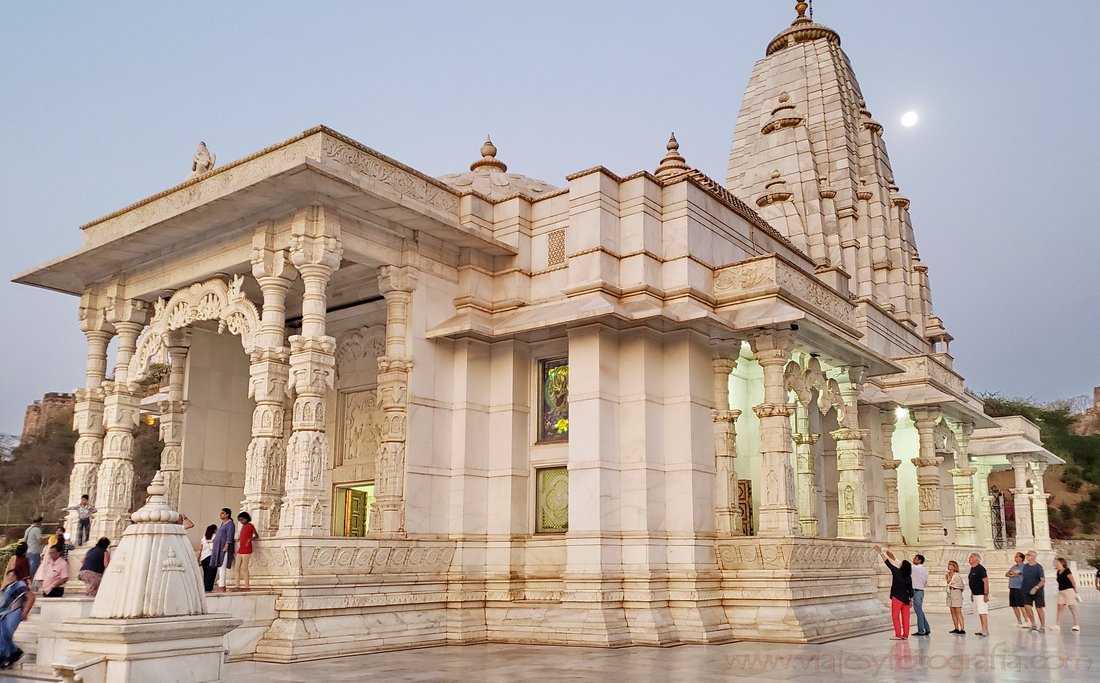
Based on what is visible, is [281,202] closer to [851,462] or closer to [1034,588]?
[851,462]

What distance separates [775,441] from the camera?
49.2 feet

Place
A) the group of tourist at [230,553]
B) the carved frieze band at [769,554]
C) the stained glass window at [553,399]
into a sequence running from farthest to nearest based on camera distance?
the stained glass window at [553,399]
the carved frieze band at [769,554]
the group of tourist at [230,553]

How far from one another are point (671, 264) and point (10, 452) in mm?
56079

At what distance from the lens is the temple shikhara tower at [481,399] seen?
13.4 meters

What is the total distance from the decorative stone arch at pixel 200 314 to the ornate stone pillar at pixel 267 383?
0.43 metres

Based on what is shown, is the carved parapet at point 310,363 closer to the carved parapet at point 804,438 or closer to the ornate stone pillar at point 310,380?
the ornate stone pillar at point 310,380

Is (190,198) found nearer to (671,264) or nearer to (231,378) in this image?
Result: (231,378)

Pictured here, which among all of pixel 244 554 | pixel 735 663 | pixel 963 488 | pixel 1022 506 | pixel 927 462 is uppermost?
pixel 927 462

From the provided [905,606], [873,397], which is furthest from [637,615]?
[873,397]

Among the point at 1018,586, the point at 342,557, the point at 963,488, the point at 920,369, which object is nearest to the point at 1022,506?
the point at 963,488

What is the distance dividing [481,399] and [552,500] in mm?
2041

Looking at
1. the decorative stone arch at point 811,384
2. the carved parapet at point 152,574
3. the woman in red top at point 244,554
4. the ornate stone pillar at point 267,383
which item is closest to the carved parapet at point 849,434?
the decorative stone arch at point 811,384

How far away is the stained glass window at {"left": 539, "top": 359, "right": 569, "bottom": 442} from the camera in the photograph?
1558 cm

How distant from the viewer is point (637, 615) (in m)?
13.7
